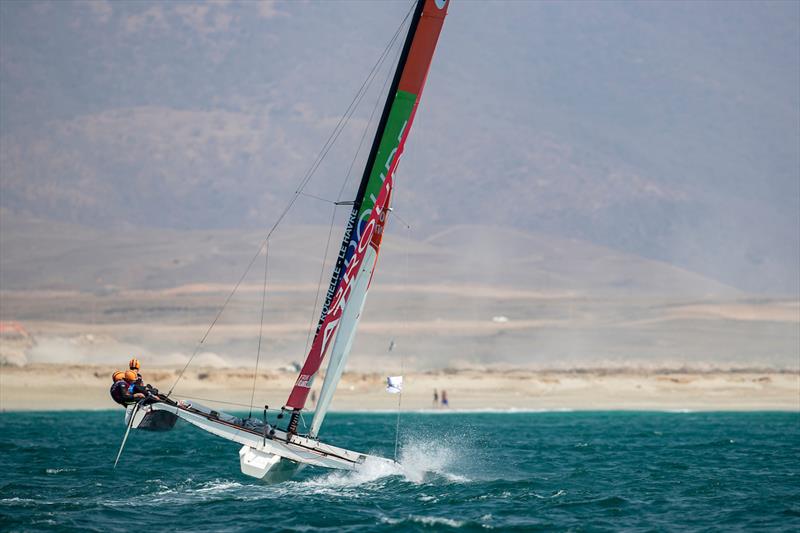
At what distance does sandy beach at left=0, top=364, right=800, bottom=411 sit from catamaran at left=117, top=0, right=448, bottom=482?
1430 inches

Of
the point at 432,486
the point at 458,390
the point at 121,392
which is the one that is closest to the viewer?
the point at 121,392

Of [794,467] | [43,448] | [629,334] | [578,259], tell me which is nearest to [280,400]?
[43,448]

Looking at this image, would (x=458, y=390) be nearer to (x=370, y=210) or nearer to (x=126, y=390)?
(x=370, y=210)

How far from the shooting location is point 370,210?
1058 inches

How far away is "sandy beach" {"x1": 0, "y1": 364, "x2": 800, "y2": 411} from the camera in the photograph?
211ft

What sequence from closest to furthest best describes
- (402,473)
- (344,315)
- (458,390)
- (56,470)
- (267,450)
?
(267,450) → (344,315) → (402,473) → (56,470) → (458,390)

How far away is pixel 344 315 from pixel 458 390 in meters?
45.3

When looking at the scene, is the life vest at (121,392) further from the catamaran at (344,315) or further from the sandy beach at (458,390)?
the sandy beach at (458,390)

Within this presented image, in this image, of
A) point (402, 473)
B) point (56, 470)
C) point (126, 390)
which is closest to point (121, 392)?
point (126, 390)

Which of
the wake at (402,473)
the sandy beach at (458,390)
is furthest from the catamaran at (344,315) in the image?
the sandy beach at (458,390)

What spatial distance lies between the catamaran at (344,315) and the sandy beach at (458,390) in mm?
36329

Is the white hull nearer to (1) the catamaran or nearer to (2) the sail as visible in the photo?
(1) the catamaran

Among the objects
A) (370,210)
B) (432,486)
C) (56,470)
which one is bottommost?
(432,486)

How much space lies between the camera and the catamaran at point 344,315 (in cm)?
2531
